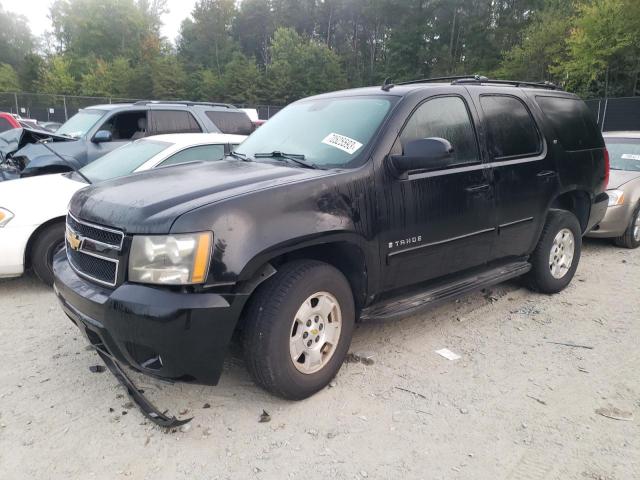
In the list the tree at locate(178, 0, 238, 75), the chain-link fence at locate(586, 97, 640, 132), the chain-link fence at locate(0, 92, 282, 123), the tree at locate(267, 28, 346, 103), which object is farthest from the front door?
the tree at locate(178, 0, 238, 75)

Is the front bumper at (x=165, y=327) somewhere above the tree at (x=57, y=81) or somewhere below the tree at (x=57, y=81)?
below

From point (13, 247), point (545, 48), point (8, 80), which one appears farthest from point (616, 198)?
point (8, 80)


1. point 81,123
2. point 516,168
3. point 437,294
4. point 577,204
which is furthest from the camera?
point 81,123

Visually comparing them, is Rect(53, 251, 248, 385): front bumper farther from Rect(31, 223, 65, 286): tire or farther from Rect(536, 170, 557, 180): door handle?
Rect(536, 170, 557, 180): door handle

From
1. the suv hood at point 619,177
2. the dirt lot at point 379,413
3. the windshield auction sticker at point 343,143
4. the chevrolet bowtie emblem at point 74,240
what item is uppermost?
the windshield auction sticker at point 343,143

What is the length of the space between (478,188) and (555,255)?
154 centimetres

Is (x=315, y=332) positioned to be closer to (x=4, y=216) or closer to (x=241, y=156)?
(x=241, y=156)

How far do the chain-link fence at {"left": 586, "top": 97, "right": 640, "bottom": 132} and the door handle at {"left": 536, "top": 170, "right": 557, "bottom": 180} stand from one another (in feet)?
60.1

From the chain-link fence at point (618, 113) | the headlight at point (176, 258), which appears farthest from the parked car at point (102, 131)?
the chain-link fence at point (618, 113)

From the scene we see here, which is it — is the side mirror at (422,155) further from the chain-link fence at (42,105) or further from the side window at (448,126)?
the chain-link fence at (42,105)

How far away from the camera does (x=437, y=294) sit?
3.62 metres

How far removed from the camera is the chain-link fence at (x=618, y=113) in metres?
20.2

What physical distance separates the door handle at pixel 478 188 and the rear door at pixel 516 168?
12cm

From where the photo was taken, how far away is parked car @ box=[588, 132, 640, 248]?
20.9 feet
